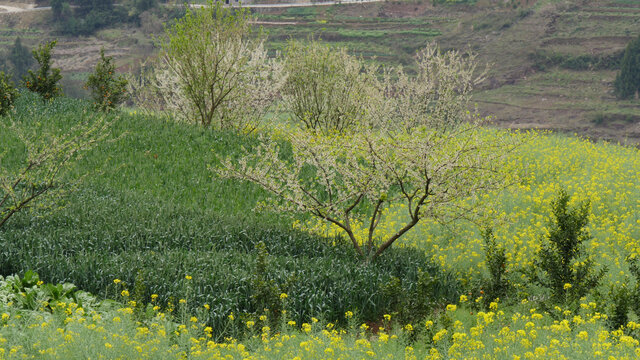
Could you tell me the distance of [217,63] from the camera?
19453 millimetres

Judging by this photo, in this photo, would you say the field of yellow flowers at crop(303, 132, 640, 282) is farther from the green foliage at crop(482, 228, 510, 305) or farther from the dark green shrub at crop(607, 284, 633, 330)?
the dark green shrub at crop(607, 284, 633, 330)

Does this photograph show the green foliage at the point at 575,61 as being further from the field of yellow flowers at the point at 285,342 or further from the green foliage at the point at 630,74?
the field of yellow flowers at the point at 285,342

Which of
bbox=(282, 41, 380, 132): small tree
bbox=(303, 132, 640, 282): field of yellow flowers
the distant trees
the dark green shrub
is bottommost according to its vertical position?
bbox=(303, 132, 640, 282): field of yellow flowers

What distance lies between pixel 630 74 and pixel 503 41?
27.5m

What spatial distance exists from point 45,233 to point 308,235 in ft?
17.3

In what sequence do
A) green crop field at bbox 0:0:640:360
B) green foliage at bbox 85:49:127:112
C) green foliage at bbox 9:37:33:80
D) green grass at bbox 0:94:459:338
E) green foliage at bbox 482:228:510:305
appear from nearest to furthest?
1. green crop field at bbox 0:0:640:360
2. green grass at bbox 0:94:459:338
3. green foliage at bbox 482:228:510:305
4. green foliage at bbox 85:49:127:112
5. green foliage at bbox 9:37:33:80

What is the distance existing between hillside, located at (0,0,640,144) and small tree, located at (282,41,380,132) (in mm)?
40891

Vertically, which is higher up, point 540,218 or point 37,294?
point 37,294

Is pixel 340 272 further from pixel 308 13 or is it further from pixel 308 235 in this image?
pixel 308 13

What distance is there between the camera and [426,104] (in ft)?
67.2

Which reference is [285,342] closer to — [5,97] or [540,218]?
[540,218]

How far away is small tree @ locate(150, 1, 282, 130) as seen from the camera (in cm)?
1903

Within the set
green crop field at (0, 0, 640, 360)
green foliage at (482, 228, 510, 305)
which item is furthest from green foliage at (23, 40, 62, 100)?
green foliage at (482, 228, 510, 305)

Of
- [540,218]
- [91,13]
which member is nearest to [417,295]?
[540,218]
